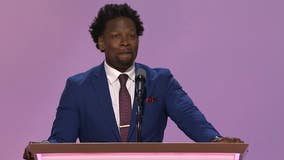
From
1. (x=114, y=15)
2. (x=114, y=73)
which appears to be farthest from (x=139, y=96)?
(x=114, y=15)

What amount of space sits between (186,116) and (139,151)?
33.8 inches

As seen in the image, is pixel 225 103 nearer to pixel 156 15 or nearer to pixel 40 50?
pixel 156 15

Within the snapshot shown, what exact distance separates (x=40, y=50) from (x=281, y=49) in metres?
1.25

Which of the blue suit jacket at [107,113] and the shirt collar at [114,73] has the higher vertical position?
the shirt collar at [114,73]

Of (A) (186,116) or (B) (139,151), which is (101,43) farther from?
(B) (139,151)

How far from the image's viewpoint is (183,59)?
3.22 meters

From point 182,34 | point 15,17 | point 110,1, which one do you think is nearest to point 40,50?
point 15,17

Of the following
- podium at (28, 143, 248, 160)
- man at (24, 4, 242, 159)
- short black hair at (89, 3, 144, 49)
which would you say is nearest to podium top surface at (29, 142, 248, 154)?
podium at (28, 143, 248, 160)

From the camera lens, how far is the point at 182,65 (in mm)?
3219

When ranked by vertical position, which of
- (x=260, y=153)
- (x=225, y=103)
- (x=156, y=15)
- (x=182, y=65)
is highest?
(x=156, y=15)

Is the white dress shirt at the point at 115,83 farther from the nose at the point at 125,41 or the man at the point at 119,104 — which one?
the nose at the point at 125,41

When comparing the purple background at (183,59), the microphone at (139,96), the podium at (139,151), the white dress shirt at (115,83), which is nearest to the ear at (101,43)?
the white dress shirt at (115,83)

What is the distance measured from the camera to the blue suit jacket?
2.47m

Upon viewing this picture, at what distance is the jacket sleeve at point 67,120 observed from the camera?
8.13 ft
